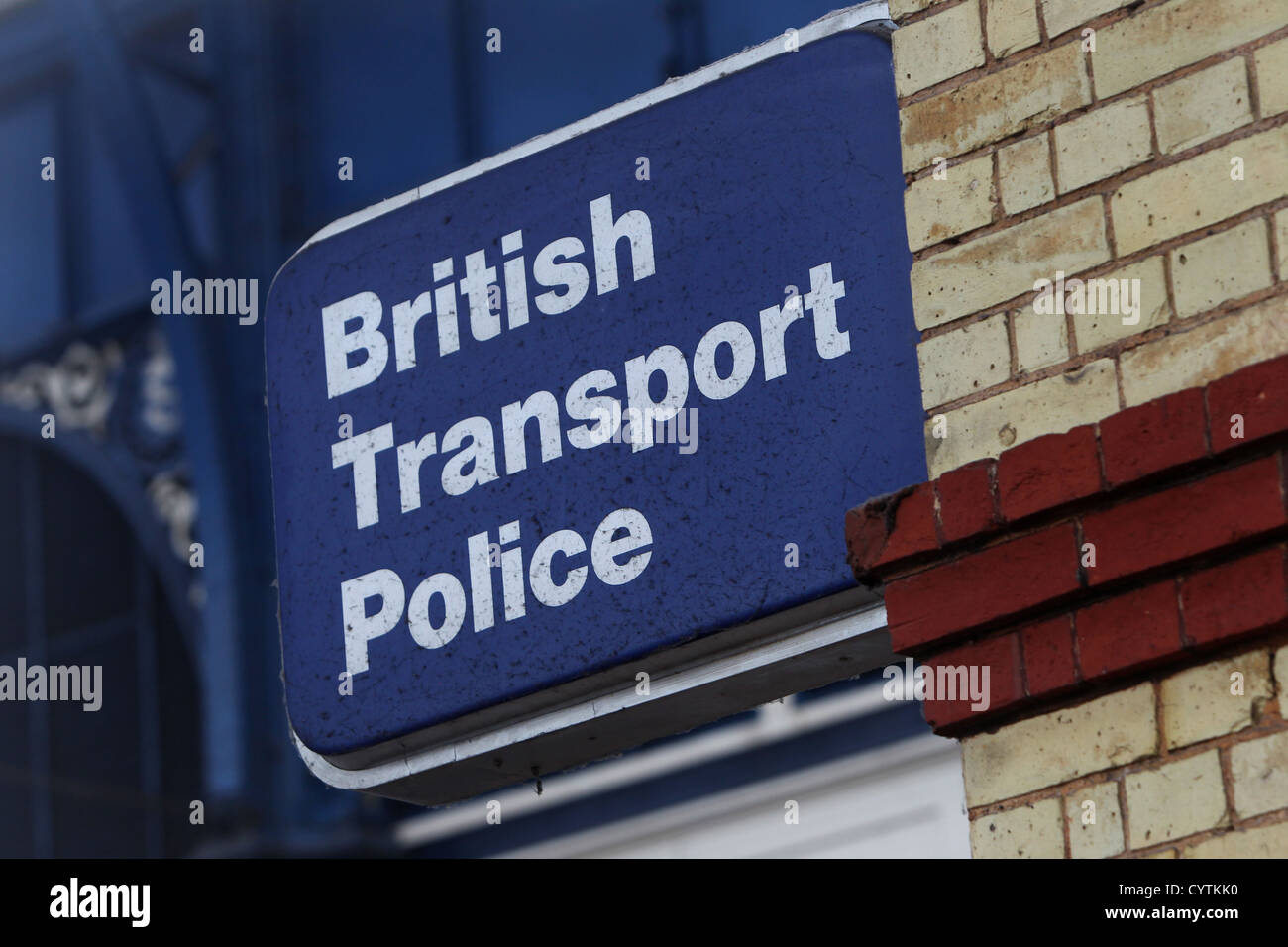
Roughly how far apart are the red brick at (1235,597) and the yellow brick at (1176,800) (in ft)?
0.53

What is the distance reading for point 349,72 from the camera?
11297 mm

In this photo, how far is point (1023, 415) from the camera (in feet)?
10.8

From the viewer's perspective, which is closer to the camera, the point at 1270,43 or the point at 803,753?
the point at 1270,43

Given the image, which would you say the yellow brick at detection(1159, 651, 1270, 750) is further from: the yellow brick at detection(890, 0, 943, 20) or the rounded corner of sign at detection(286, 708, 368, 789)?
the rounded corner of sign at detection(286, 708, 368, 789)

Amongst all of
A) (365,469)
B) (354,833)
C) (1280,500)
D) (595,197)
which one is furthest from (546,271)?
(354,833)

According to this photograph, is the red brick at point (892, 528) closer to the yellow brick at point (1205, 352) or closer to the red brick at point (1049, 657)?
the red brick at point (1049, 657)

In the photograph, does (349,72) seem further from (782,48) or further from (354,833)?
(782,48)

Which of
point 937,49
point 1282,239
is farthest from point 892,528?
point 937,49

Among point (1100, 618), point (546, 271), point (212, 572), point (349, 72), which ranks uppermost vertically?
point (349, 72)

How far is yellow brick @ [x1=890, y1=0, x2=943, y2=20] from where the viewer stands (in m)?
3.60

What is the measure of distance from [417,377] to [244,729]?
7.19 m

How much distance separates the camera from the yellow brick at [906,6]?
360 centimetres

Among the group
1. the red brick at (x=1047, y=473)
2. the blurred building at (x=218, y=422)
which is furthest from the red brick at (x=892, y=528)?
the blurred building at (x=218, y=422)

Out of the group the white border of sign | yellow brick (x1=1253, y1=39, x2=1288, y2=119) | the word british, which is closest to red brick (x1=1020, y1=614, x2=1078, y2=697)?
the white border of sign
